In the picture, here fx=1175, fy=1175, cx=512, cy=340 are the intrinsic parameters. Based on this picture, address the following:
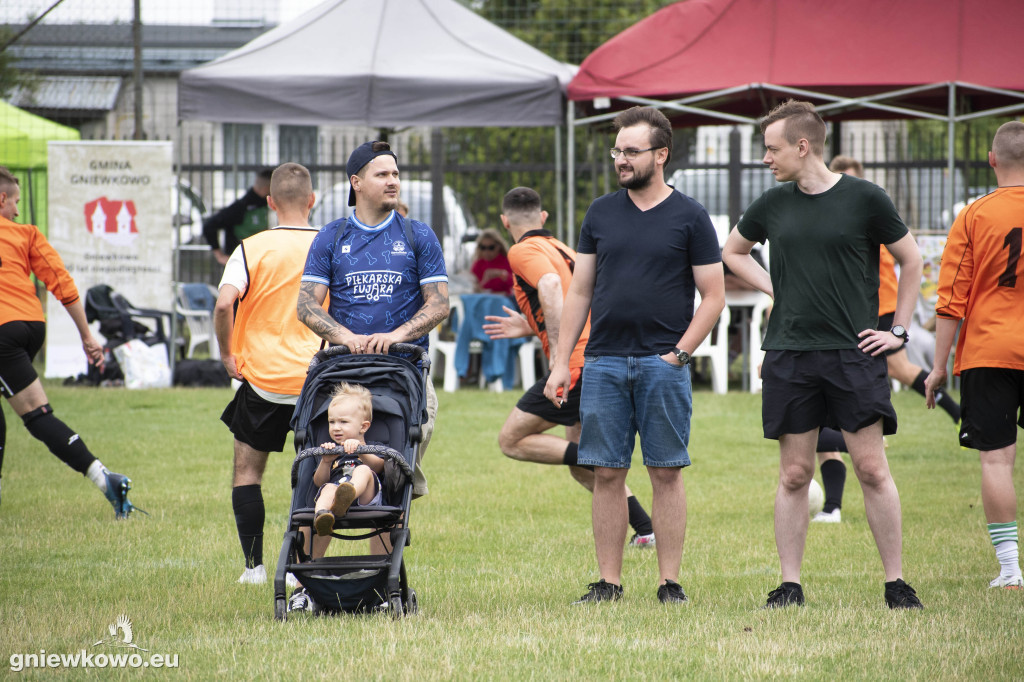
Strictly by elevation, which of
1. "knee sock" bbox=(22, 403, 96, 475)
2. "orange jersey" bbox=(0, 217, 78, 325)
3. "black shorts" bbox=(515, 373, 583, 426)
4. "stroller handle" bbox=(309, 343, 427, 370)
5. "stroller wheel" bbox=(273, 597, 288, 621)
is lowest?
"stroller wheel" bbox=(273, 597, 288, 621)

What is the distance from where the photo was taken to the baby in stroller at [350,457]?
4918 mm

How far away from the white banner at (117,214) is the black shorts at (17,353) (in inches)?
269

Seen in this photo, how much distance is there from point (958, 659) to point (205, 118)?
11553 millimetres

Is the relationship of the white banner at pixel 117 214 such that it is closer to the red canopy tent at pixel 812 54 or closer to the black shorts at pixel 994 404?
the red canopy tent at pixel 812 54

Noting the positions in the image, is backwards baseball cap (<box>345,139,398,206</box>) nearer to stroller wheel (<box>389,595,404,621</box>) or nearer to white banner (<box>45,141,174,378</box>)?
stroller wheel (<box>389,595,404,621</box>)

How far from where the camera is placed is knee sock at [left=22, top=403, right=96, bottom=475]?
7645mm

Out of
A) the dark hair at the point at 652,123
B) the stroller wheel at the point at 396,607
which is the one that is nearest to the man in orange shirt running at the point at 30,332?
the stroller wheel at the point at 396,607

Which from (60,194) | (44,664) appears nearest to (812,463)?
(44,664)

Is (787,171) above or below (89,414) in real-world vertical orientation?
above

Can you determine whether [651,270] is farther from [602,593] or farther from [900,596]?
[900,596]

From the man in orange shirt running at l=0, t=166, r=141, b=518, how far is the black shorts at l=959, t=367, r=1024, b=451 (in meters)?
5.14

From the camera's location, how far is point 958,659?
14.2 feet

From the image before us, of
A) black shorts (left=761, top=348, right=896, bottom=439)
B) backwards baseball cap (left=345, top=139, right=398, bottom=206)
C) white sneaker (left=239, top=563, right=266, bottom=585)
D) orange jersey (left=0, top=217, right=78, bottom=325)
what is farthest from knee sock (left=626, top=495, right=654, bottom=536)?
orange jersey (left=0, top=217, right=78, bottom=325)

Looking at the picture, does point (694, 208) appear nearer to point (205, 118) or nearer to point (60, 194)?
point (205, 118)
